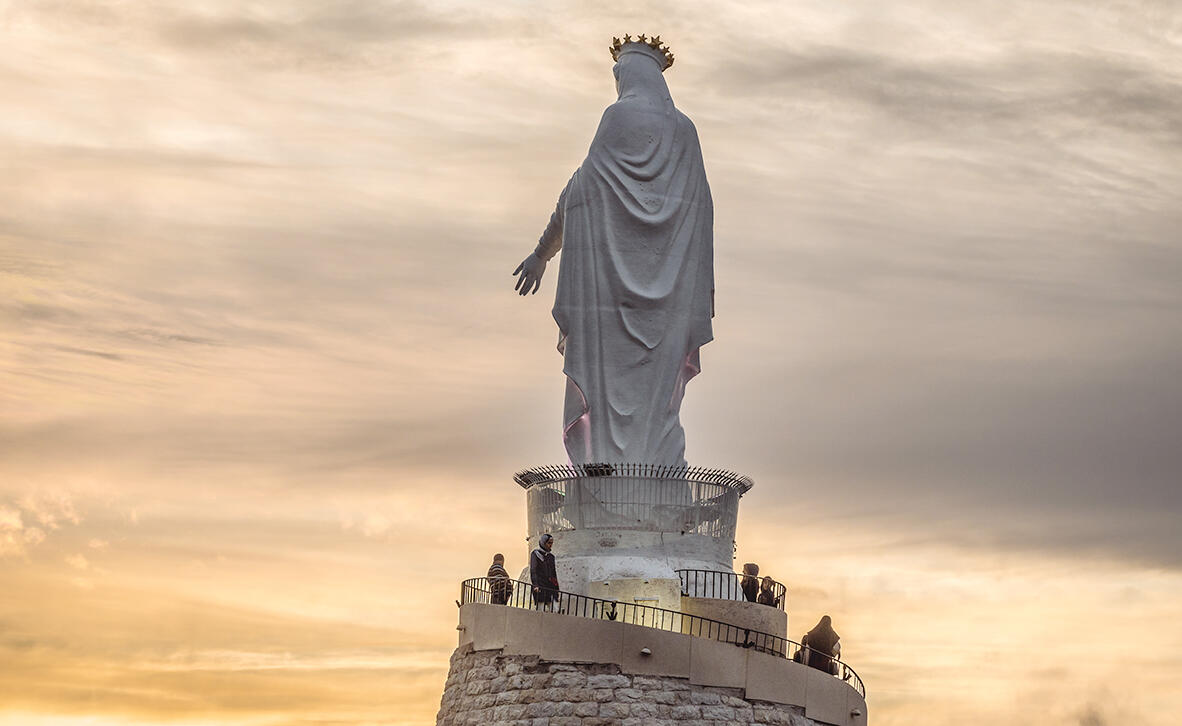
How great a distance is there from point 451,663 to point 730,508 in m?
4.40

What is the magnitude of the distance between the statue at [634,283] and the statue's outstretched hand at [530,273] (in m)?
2.16

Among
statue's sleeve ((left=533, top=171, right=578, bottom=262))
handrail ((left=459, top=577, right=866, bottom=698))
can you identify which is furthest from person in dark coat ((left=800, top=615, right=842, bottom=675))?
statue's sleeve ((left=533, top=171, right=578, bottom=262))

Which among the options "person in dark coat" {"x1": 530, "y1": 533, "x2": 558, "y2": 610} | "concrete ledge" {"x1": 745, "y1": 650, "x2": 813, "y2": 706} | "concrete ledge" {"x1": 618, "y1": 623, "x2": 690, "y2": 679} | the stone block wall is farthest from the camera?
"person in dark coat" {"x1": 530, "y1": 533, "x2": 558, "y2": 610}

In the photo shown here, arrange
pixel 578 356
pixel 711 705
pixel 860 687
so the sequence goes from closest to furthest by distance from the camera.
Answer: pixel 711 705 < pixel 860 687 < pixel 578 356

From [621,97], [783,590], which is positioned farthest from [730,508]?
[621,97]

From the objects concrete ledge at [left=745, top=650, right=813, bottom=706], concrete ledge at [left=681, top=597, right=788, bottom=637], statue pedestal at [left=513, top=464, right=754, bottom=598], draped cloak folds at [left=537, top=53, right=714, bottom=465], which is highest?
draped cloak folds at [left=537, top=53, right=714, bottom=465]

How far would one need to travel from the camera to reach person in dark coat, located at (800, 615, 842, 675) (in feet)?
86.9


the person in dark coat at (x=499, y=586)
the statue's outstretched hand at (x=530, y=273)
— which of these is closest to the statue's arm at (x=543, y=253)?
the statue's outstretched hand at (x=530, y=273)

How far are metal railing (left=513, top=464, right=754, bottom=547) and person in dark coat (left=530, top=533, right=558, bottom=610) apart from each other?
1.58m

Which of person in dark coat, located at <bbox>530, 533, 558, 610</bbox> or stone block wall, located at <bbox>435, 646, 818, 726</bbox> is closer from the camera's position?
stone block wall, located at <bbox>435, 646, 818, 726</bbox>

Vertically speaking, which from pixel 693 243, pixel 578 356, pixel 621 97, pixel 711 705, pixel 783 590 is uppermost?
pixel 621 97

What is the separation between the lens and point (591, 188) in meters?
29.8

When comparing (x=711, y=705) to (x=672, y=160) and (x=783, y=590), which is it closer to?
(x=783, y=590)

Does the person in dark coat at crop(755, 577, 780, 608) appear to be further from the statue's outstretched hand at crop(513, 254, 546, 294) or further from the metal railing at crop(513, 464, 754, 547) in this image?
the statue's outstretched hand at crop(513, 254, 546, 294)
